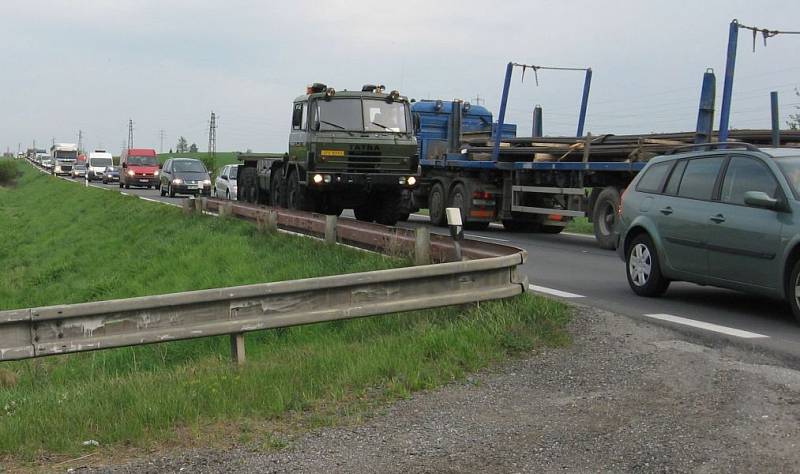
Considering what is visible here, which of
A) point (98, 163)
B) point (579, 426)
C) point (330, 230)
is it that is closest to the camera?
point (579, 426)

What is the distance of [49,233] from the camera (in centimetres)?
3188

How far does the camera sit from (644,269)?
1017 cm

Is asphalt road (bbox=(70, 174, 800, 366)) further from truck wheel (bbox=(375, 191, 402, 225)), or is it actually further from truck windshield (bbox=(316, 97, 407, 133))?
truck wheel (bbox=(375, 191, 402, 225))

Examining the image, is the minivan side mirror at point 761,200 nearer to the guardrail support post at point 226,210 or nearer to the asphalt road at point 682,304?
the asphalt road at point 682,304

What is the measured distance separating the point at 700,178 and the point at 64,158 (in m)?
84.3

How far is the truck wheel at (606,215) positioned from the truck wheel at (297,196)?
17.9 feet

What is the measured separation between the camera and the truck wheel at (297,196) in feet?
61.5

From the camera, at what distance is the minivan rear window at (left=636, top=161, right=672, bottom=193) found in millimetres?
10203

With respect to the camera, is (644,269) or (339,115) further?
(339,115)

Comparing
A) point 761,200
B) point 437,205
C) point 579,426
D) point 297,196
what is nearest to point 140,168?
point 437,205

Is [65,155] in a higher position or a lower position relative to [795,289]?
lower

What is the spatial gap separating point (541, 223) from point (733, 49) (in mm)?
7570

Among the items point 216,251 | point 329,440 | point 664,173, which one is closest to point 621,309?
point 664,173

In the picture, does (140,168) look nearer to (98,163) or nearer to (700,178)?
(98,163)
